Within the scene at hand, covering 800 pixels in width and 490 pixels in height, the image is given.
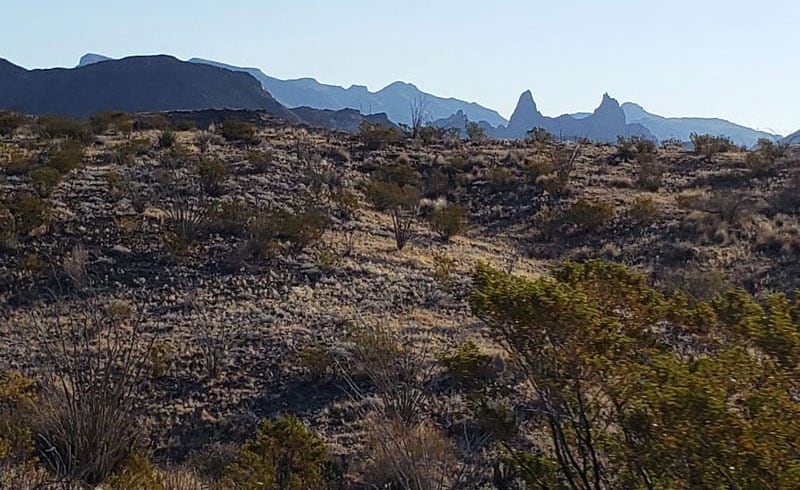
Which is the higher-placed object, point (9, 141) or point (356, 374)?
point (9, 141)

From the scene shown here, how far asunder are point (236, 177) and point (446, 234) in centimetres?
608

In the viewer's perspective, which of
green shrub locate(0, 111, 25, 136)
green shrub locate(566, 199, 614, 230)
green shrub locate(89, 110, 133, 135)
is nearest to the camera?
green shrub locate(566, 199, 614, 230)

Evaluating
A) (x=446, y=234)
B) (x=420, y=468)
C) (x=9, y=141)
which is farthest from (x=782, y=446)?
(x=9, y=141)

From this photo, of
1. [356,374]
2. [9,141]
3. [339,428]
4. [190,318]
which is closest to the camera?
[339,428]

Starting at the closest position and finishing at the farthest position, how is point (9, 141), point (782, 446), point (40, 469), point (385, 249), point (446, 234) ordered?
point (782, 446)
point (40, 469)
point (385, 249)
point (446, 234)
point (9, 141)

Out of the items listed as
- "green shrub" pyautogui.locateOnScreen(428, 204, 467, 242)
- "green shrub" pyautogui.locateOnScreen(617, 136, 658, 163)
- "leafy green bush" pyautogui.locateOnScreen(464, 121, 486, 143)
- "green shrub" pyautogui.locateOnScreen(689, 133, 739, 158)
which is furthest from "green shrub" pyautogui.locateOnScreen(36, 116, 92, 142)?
"green shrub" pyautogui.locateOnScreen(689, 133, 739, 158)

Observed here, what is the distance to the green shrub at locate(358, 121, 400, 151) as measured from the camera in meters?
30.1

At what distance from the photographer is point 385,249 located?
58.0 ft

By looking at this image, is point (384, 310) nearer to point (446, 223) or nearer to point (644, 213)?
point (446, 223)

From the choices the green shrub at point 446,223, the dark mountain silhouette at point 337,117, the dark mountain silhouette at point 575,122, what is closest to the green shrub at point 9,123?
the green shrub at point 446,223

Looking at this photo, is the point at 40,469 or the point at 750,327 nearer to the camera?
the point at 750,327

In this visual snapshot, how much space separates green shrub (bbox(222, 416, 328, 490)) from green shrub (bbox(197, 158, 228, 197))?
44.5 ft

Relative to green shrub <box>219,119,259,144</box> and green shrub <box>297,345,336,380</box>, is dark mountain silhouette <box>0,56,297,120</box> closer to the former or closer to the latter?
green shrub <box>219,119,259,144</box>

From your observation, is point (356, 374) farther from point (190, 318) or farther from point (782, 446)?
point (782, 446)
